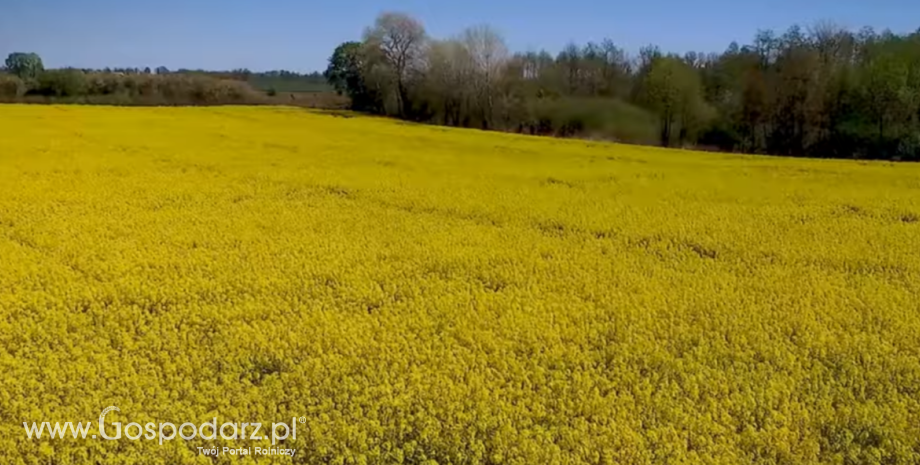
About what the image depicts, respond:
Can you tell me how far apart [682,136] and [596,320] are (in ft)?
113

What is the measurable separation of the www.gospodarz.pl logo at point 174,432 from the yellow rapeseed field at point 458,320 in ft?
0.21

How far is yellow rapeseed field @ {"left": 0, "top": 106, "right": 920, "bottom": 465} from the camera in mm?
5707

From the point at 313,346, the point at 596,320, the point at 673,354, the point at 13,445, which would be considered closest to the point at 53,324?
the point at 13,445

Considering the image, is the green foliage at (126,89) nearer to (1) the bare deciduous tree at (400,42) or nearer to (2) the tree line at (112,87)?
(2) the tree line at (112,87)

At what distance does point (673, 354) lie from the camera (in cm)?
715

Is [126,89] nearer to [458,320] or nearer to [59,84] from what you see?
[59,84]

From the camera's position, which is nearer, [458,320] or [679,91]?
[458,320]

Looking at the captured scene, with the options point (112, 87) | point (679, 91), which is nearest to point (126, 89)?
point (112, 87)

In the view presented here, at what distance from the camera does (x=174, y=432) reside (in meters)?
5.57

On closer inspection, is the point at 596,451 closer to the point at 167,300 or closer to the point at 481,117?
the point at 167,300

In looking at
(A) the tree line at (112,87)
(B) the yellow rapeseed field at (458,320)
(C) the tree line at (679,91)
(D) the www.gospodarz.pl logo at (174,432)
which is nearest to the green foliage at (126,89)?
(A) the tree line at (112,87)

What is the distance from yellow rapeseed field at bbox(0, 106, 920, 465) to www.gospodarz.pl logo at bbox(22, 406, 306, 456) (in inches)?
2.5

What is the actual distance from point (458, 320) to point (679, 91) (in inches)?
1395

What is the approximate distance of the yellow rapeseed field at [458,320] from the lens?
571 centimetres
